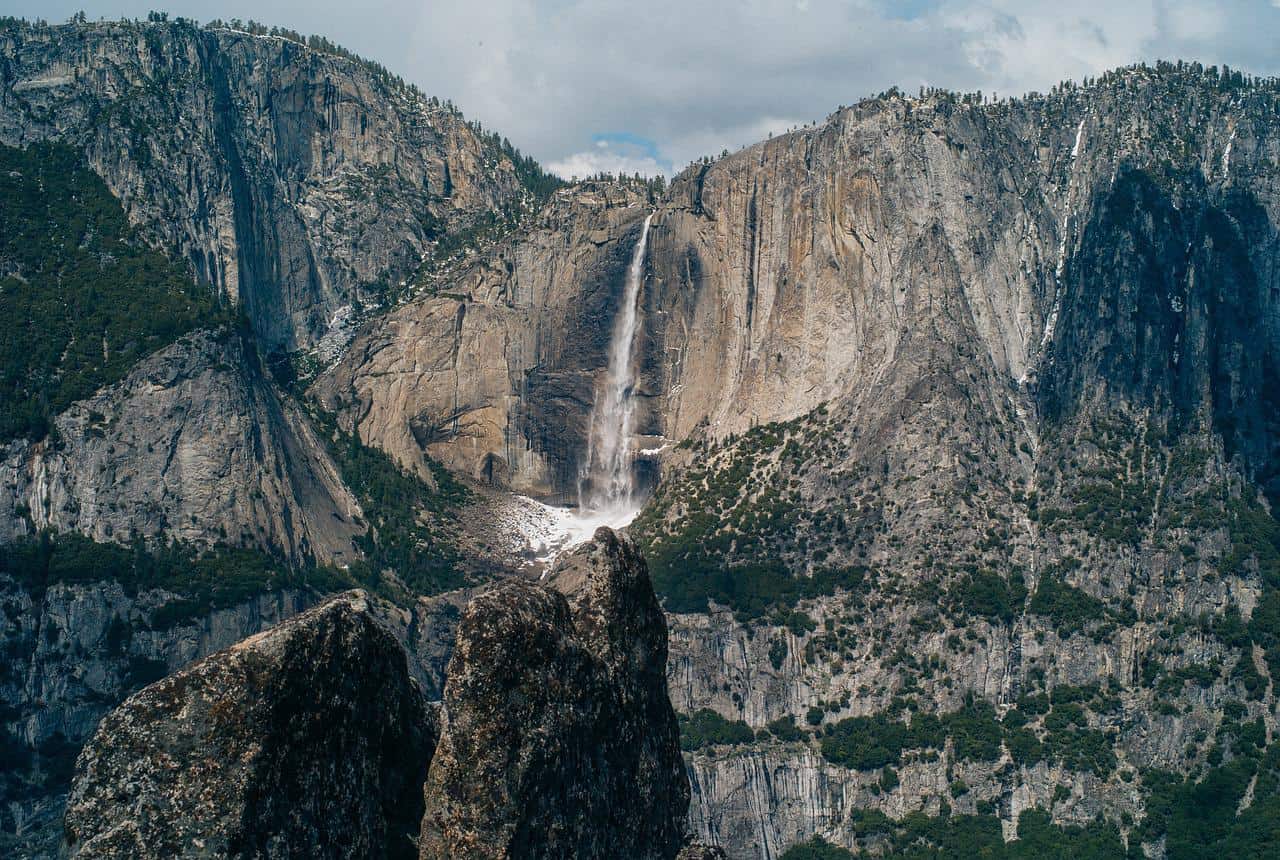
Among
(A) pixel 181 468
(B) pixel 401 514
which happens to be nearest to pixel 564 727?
(A) pixel 181 468

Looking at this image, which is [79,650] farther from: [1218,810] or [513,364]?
[1218,810]

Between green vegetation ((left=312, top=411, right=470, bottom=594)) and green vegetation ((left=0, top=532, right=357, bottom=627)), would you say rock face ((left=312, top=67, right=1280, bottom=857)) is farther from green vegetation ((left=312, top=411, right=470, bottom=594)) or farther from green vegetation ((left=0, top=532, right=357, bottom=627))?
green vegetation ((left=0, top=532, right=357, bottom=627))

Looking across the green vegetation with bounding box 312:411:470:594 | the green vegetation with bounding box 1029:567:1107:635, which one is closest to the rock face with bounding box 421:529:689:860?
the green vegetation with bounding box 1029:567:1107:635

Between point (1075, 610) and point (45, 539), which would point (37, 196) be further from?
point (1075, 610)

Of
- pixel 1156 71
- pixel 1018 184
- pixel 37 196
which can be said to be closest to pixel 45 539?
pixel 37 196

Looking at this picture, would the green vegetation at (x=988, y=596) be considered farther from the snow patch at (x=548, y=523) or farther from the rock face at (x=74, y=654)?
the rock face at (x=74, y=654)
